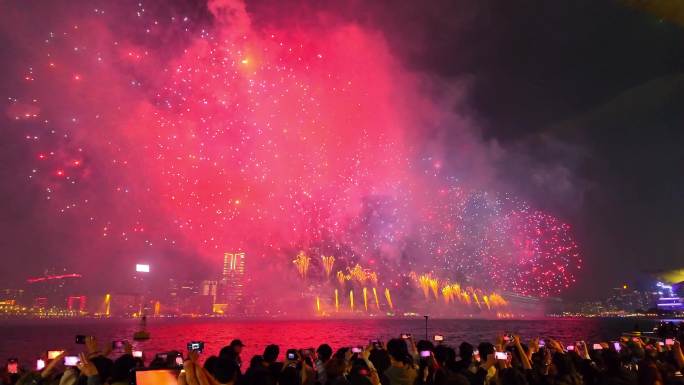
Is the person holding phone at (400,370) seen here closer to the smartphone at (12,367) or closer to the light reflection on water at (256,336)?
the smartphone at (12,367)

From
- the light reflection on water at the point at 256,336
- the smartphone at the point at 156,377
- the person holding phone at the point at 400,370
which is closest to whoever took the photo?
the smartphone at the point at 156,377

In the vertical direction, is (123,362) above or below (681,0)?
below

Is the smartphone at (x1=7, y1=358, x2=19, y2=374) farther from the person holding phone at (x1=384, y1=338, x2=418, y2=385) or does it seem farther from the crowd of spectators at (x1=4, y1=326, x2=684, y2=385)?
the person holding phone at (x1=384, y1=338, x2=418, y2=385)

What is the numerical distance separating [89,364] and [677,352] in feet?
32.0

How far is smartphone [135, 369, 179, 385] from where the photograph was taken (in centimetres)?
544

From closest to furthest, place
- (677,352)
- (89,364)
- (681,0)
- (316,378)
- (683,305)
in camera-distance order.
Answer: (681,0) < (89,364) < (316,378) < (677,352) < (683,305)

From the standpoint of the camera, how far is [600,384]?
6.48m

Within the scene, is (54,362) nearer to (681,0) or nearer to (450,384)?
(450,384)

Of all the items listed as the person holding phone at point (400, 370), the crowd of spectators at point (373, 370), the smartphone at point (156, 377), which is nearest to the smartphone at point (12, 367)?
the crowd of spectators at point (373, 370)

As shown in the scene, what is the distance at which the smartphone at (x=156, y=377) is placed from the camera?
214 inches

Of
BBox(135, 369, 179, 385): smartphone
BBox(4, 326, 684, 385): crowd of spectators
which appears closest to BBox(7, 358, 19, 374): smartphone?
BBox(4, 326, 684, 385): crowd of spectators

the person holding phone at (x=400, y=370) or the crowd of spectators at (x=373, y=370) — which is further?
the person holding phone at (x=400, y=370)

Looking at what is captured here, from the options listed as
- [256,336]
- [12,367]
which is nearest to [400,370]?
[12,367]

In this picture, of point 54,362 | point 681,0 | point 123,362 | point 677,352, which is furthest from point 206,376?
point 677,352
